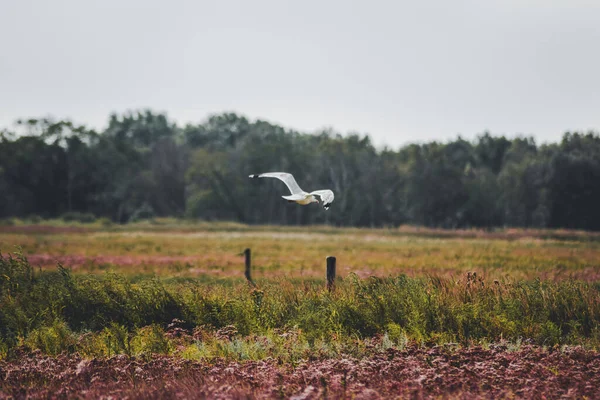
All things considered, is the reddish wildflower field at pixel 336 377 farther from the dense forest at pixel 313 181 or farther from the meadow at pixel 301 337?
the dense forest at pixel 313 181

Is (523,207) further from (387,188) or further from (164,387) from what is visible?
(164,387)

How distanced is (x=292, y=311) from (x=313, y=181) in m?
89.9

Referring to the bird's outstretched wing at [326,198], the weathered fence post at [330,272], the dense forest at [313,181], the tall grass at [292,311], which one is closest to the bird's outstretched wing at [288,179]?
the bird's outstretched wing at [326,198]

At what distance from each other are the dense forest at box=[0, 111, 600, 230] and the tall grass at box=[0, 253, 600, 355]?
7780 cm

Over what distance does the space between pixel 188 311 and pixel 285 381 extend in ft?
23.1

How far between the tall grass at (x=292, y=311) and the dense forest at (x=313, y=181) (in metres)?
77.8

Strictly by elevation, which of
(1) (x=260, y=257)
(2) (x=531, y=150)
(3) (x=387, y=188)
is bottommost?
(1) (x=260, y=257)

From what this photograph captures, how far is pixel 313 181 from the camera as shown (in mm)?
105125

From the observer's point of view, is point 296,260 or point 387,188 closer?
point 296,260

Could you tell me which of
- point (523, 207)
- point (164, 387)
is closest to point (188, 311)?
point (164, 387)

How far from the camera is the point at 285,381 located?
31.2 feet

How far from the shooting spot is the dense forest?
304 feet

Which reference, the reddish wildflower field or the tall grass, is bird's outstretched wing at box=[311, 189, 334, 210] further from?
the tall grass

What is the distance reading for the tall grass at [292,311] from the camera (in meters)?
13.6
